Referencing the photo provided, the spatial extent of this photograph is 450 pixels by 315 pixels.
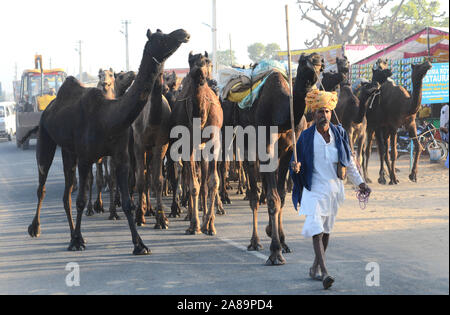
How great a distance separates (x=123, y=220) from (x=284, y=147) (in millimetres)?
4259

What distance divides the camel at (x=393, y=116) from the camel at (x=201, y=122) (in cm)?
651

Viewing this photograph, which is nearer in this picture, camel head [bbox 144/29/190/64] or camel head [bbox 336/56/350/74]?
camel head [bbox 144/29/190/64]

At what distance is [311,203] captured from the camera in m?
6.65

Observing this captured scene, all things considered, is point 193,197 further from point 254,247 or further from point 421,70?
point 421,70

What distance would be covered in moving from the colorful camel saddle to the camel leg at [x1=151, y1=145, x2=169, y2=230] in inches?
58.2

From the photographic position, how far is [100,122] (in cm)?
905

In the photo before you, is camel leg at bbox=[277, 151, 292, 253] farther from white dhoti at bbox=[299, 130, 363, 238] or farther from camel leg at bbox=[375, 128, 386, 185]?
camel leg at bbox=[375, 128, 386, 185]

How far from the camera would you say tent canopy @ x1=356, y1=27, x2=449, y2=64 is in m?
21.0

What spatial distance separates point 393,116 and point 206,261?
9.39 m

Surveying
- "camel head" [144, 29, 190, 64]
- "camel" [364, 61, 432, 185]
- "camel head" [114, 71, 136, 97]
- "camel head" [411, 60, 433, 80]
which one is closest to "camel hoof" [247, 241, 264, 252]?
"camel head" [144, 29, 190, 64]

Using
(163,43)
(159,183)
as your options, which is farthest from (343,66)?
(163,43)
